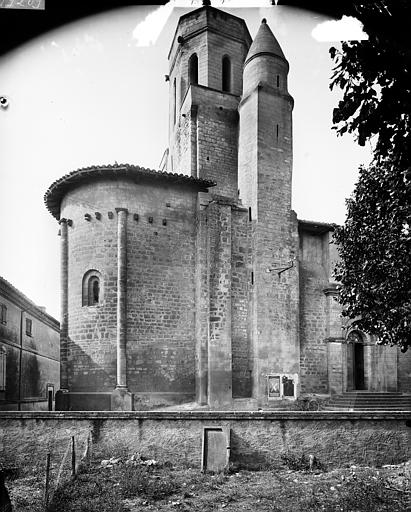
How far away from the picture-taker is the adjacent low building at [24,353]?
21531 mm

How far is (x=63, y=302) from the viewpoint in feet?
64.5

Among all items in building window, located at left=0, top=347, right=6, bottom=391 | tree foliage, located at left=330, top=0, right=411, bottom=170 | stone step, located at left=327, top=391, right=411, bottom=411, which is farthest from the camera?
building window, located at left=0, top=347, right=6, bottom=391

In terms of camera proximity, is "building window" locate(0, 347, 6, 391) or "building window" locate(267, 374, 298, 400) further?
"building window" locate(0, 347, 6, 391)

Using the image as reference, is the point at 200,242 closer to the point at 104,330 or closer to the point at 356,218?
the point at 104,330

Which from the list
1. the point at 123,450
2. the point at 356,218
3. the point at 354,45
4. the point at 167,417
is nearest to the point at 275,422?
the point at 167,417

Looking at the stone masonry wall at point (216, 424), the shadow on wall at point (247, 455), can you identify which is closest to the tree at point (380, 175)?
the stone masonry wall at point (216, 424)

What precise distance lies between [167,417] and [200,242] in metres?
8.89

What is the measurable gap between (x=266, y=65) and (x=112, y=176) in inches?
324

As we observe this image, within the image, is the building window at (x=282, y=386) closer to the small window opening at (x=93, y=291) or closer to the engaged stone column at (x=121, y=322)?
the engaged stone column at (x=121, y=322)

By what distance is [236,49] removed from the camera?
24094 mm

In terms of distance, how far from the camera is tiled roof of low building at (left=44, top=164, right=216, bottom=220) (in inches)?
743

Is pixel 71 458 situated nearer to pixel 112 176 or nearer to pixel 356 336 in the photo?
pixel 112 176

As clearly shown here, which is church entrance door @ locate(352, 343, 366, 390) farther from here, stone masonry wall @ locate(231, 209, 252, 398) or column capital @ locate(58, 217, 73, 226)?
column capital @ locate(58, 217, 73, 226)

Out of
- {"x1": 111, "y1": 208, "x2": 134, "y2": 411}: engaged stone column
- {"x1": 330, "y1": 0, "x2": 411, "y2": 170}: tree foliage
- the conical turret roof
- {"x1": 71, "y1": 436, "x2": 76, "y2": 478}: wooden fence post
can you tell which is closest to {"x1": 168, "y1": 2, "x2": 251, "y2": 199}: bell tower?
the conical turret roof
